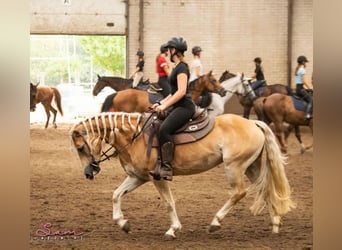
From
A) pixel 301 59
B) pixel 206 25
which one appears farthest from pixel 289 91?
pixel 206 25

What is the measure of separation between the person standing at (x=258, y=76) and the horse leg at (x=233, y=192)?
1747mm

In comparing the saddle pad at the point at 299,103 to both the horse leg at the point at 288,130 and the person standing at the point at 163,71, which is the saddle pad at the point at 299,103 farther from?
the person standing at the point at 163,71

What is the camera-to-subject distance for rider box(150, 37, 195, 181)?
3.22m

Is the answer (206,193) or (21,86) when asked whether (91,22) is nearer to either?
(206,193)

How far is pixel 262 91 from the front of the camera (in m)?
6.44

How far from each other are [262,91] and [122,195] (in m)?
3.33

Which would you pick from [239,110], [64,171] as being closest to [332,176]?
[64,171]

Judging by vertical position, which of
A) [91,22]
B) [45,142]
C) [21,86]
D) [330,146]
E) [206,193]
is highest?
[91,22]

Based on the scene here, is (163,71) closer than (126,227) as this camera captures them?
No

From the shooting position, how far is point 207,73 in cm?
577

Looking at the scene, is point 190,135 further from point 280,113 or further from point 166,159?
point 280,113

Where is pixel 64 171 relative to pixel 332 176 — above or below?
below

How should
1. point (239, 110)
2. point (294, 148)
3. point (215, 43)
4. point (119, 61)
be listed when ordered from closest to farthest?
point (119, 61) < point (215, 43) < point (294, 148) < point (239, 110)

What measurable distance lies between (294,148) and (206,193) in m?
1.56
